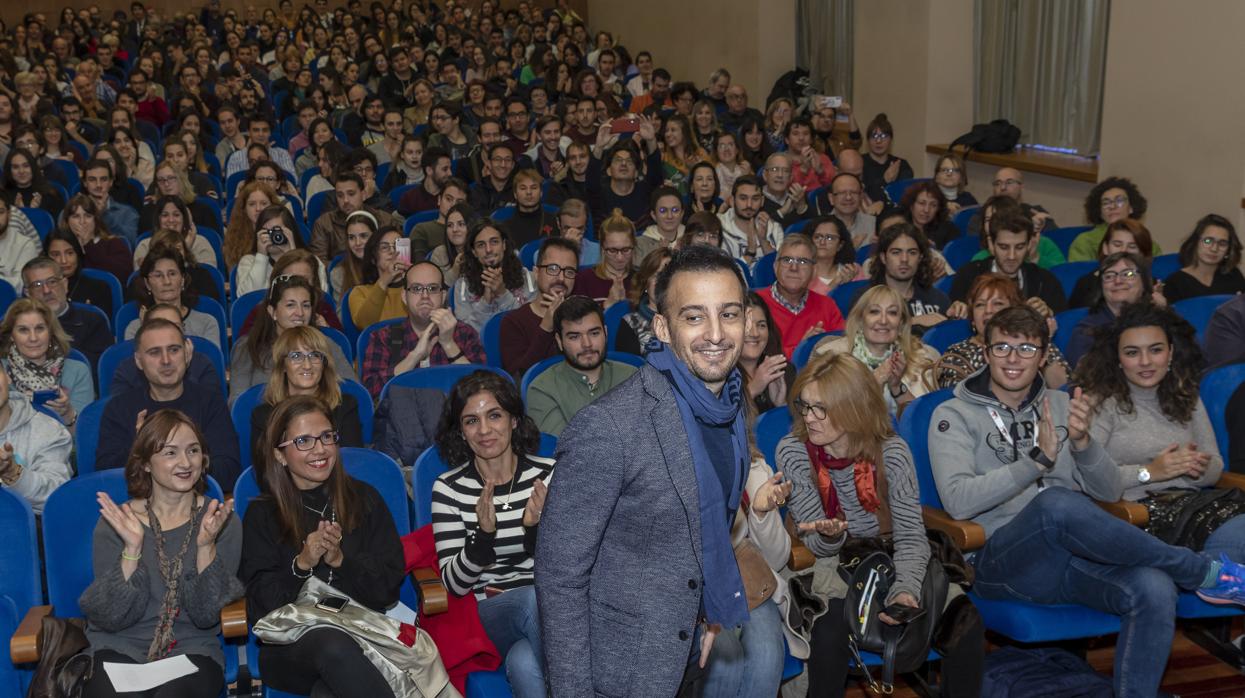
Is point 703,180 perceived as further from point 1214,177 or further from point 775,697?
point 775,697

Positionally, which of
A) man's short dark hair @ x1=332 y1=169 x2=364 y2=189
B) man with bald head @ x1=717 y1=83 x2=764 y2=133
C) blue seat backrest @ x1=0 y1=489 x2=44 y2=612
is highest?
man with bald head @ x1=717 y1=83 x2=764 y2=133

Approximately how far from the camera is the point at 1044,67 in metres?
7.79

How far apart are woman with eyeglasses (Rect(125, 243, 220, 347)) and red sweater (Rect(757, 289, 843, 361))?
87.8 inches

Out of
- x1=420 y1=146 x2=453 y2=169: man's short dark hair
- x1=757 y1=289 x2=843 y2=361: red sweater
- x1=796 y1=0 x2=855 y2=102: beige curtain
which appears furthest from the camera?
x1=796 y1=0 x2=855 y2=102: beige curtain

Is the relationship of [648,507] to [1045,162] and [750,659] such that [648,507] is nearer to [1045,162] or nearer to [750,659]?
[750,659]

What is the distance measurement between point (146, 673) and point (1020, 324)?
2.35 metres

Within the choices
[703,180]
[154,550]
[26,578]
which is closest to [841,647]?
[154,550]

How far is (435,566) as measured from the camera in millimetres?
2951

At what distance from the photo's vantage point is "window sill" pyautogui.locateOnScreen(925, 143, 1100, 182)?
276 inches

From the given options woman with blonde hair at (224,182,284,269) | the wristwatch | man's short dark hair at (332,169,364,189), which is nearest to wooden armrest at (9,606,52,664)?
the wristwatch

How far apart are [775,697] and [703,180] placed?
4.50m

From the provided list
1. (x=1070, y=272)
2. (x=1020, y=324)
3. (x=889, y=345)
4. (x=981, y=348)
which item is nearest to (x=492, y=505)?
(x=1020, y=324)

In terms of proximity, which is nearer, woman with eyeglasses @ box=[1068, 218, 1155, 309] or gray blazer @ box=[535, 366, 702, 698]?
gray blazer @ box=[535, 366, 702, 698]

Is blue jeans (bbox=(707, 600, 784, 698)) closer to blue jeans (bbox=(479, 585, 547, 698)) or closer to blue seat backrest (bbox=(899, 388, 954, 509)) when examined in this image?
blue jeans (bbox=(479, 585, 547, 698))
